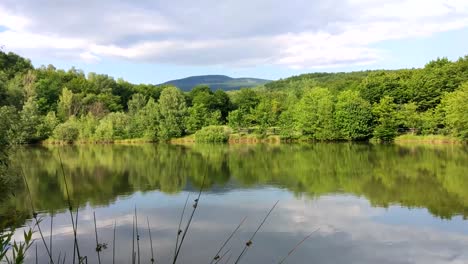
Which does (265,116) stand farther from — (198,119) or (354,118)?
(354,118)

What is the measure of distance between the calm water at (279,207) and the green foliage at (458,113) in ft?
46.3

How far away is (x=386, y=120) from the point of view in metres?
42.9

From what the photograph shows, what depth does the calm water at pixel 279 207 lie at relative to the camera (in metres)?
9.22

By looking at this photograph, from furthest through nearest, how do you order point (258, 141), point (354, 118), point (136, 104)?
point (136, 104) < point (258, 141) < point (354, 118)

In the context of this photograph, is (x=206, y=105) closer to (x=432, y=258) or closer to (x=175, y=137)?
(x=175, y=137)

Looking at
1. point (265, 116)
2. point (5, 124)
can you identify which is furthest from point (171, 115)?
point (5, 124)

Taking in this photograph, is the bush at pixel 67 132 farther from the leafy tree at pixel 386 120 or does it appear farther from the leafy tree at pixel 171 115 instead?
the leafy tree at pixel 386 120

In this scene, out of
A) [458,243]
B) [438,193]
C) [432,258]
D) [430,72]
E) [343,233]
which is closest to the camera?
[432,258]

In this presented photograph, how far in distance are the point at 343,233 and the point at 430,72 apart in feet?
134

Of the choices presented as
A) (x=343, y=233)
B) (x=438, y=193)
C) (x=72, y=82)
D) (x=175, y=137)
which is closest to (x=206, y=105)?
(x=175, y=137)

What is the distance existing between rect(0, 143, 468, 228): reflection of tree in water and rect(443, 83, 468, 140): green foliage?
11.4 meters

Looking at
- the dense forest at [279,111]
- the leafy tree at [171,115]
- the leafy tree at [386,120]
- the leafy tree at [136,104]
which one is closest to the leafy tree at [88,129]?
the dense forest at [279,111]

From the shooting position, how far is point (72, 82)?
228 feet

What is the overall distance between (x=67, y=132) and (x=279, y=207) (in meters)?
44.2
